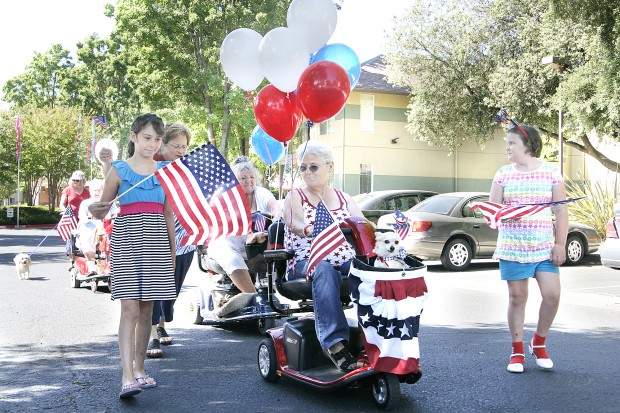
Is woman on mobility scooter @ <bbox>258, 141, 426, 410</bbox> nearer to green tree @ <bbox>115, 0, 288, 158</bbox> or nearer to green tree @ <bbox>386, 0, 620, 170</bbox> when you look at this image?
green tree @ <bbox>386, 0, 620, 170</bbox>

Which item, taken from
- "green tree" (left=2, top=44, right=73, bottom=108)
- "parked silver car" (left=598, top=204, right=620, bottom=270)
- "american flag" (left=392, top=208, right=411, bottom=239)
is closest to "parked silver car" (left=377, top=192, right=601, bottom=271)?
"parked silver car" (left=598, top=204, right=620, bottom=270)

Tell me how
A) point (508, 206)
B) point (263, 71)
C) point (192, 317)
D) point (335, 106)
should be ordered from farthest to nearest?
point (192, 317) → point (263, 71) → point (335, 106) → point (508, 206)

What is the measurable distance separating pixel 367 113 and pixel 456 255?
70.6 ft

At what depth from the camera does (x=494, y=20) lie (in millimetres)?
24141

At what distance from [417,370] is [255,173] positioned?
3586 mm

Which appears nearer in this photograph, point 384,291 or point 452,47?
point 384,291

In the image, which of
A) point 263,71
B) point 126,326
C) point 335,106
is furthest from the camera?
point 263,71

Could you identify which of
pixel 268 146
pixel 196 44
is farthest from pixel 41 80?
pixel 268 146

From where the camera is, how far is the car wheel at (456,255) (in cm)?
1402

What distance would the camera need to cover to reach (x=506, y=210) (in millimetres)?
5520

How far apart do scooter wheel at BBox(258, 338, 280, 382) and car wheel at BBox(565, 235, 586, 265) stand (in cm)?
1105

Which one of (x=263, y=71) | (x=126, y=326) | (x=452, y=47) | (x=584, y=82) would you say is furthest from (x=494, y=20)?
(x=126, y=326)

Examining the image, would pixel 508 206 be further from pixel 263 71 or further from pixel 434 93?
pixel 434 93

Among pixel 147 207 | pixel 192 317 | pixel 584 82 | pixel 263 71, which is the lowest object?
pixel 192 317
